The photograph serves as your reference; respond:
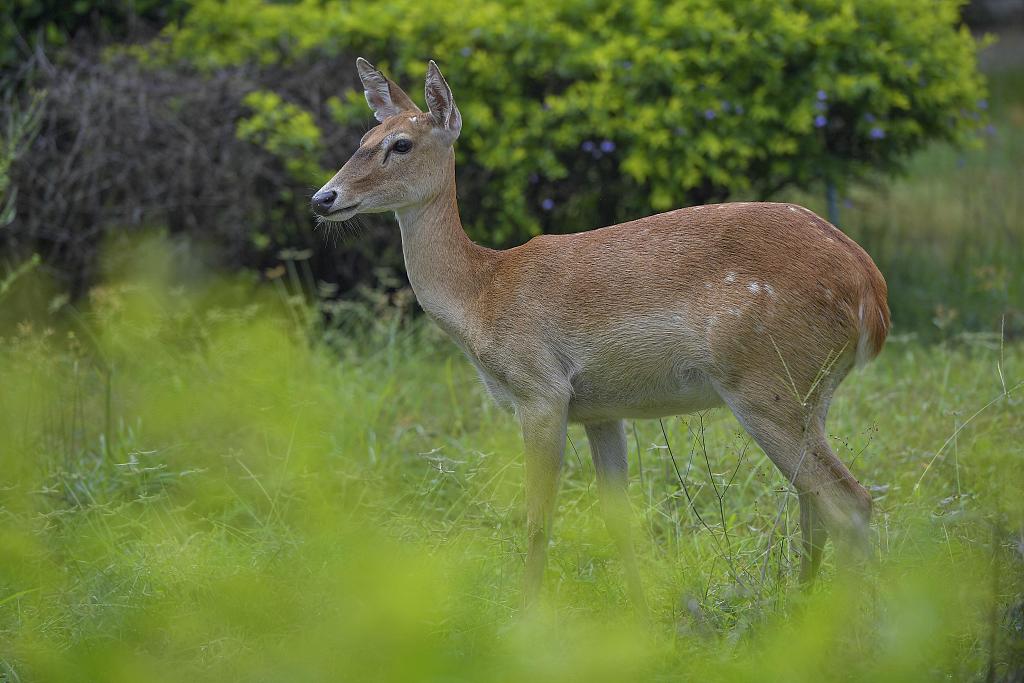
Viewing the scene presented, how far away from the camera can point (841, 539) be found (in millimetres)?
3369

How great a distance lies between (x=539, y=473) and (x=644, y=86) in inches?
142

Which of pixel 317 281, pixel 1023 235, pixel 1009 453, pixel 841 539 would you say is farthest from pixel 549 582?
pixel 1023 235

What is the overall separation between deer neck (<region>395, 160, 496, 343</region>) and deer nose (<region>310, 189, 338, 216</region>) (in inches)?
10.6

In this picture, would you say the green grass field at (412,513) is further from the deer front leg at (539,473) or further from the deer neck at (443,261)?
the deer neck at (443,261)

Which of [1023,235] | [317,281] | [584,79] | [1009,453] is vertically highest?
[584,79]

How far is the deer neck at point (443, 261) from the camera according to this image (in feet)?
12.7

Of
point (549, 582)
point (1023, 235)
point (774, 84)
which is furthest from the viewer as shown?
point (1023, 235)

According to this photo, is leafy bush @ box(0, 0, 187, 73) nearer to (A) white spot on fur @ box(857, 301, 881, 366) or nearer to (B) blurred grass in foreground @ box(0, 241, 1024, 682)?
(B) blurred grass in foreground @ box(0, 241, 1024, 682)

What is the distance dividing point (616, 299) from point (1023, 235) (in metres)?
5.55

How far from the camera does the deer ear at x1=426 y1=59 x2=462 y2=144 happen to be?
12.7 ft

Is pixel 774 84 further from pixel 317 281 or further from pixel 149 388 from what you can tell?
pixel 149 388

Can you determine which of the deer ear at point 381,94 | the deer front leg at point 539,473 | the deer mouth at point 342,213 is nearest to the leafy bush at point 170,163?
the deer ear at point 381,94

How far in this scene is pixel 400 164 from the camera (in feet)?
12.6

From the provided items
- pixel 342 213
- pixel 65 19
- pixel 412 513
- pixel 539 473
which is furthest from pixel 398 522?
pixel 65 19
